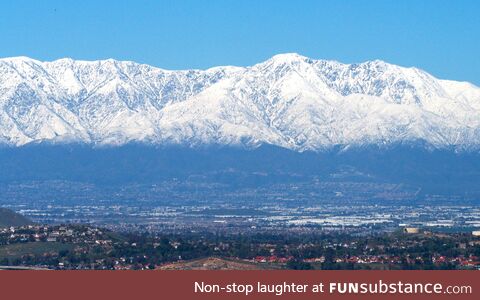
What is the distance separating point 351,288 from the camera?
5197 cm

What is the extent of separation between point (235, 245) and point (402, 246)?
52.8ft

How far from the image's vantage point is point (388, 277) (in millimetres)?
53781

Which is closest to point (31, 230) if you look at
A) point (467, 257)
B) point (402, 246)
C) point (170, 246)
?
point (170, 246)

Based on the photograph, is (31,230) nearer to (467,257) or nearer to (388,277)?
(467,257)

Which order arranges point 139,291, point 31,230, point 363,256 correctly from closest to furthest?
point 139,291, point 363,256, point 31,230

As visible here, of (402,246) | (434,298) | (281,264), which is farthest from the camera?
(402,246)

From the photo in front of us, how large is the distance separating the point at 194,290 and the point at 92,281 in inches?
164

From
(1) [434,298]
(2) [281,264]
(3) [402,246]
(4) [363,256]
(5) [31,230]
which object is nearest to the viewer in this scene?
(1) [434,298]

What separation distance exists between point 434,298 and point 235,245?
316 ft

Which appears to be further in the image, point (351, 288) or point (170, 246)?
point (170, 246)

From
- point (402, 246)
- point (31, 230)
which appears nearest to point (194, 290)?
point (402, 246)

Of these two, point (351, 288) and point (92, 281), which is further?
point (92, 281)

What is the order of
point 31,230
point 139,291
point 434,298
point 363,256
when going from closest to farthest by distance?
1. point 434,298
2. point 139,291
3. point 363,256
4. point 31,230

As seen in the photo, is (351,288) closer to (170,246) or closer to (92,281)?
(92,281)
